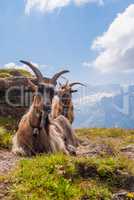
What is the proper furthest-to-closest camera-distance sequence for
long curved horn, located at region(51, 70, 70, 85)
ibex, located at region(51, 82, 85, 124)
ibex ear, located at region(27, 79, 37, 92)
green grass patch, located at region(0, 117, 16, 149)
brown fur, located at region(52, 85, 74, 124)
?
1. brown fur, located at region(52, 85, 74, 124)
2. ibex, located at region(51, 82, 85, 124)
3. green grass patch, located at region(0, 117, 16, 149)
4. long curved horn, located at region(51, 70, 70, 85)
5. ibex ear, located at region(27, 79, 37, 92)

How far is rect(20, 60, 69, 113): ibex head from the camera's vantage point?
660 inches

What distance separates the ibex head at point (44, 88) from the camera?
1677 centimetres

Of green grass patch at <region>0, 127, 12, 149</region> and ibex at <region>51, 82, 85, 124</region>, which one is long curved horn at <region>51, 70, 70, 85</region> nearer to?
green grass patch at <region>0, 127, 12, 149</region>

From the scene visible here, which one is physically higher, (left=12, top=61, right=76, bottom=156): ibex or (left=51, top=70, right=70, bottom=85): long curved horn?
(left=51, top=70, right=70, bottom=85): long curved horn

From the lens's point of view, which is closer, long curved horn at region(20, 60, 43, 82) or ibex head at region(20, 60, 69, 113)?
ibex head at region(20, 60, 69, 113)

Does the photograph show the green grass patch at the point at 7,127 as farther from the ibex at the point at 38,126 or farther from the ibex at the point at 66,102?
the ibex at the point at 66,102

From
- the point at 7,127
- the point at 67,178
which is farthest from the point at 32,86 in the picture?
the point at 7,127

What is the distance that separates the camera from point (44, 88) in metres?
17.3

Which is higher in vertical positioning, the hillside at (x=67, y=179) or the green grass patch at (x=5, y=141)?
the green grass patch at (x=5, y=141)

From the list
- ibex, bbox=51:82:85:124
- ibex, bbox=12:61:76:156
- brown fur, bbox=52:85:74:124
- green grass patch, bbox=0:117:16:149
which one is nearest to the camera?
ibex, bbox=12:61:76:156

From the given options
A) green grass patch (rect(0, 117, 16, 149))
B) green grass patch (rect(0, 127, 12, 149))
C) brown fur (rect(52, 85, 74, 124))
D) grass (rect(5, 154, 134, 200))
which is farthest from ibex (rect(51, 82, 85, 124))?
grass (rect(5, 154, 134, 200))

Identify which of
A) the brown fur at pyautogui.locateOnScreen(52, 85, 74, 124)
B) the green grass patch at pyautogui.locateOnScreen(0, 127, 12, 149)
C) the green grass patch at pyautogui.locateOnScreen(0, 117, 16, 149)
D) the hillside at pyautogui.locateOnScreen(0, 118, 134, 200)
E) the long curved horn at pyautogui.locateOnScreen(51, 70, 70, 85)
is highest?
the long curved horn at pyautogui.locateOnScreen(51, 70, 70, 85)

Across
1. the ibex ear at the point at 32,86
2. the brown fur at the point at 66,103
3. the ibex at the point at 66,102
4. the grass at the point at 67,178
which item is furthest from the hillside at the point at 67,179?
the brown fur at the point at 66,103

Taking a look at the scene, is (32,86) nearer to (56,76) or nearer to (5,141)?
(56,76)
